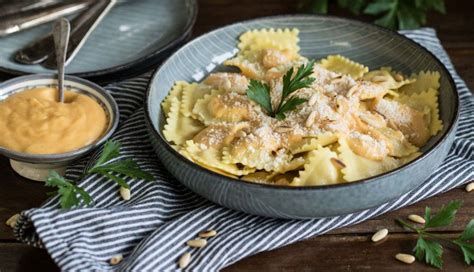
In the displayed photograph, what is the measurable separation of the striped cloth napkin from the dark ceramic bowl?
0.30 ft

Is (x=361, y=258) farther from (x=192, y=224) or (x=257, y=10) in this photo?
(x=257, y=10)

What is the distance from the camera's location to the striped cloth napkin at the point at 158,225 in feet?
8.12

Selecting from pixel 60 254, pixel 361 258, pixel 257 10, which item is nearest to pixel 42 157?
pixel 60 254

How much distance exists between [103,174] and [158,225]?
320 mm

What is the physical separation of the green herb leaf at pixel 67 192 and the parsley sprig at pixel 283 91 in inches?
28.0

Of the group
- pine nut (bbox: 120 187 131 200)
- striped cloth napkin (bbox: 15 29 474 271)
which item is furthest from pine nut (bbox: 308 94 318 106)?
pine nut (bbox: 120 187 131 200)

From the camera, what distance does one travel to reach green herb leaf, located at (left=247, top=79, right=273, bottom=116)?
283cm

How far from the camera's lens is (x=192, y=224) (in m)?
2.60

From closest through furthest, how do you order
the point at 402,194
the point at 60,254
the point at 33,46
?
the point at 60,254
the point at 402,194
the point at 33,46

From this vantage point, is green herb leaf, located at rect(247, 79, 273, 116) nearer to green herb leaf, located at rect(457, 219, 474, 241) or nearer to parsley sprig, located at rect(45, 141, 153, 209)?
parsley sprig, located at rect(45, 141, 153, 209)

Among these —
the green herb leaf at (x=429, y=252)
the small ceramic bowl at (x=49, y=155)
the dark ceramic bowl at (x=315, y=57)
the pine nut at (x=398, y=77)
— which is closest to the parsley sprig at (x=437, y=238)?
the green herb leaf at (x=429, y=252)

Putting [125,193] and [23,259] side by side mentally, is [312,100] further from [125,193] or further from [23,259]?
[23,259]

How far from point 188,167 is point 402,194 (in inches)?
29.5

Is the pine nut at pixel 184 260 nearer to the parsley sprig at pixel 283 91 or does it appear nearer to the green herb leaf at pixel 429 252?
the parsley sprig at pixel 283 91
